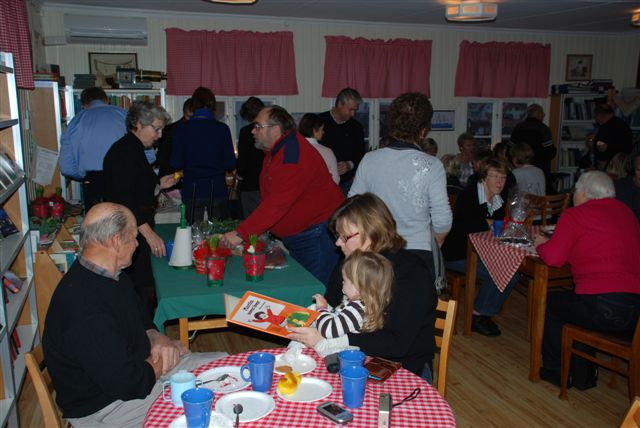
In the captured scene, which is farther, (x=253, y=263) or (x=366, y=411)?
(x=253, y=263)

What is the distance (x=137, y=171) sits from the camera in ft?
10.1

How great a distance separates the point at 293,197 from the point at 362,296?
1.17 m

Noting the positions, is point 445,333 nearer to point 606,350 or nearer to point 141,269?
point 606,350

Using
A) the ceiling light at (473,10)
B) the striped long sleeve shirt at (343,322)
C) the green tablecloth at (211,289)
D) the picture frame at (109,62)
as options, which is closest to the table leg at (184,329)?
the green tablecloth at (211,289)

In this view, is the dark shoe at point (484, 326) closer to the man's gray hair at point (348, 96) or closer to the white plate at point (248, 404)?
the man's gray hair at point (348, 96)

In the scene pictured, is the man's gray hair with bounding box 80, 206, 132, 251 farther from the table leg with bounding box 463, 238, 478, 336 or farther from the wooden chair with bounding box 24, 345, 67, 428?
the table leg with bounding box 463, 238, 478, 336

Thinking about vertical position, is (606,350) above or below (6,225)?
below

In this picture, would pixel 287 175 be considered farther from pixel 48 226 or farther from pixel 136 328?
pixel 48 226

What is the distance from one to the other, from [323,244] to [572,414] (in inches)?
64.2

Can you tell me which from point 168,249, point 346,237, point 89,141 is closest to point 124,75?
point 89,141

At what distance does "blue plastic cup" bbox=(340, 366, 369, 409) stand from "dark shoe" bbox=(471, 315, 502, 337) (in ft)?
8.96

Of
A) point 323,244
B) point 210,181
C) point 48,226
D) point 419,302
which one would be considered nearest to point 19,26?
point 48,226

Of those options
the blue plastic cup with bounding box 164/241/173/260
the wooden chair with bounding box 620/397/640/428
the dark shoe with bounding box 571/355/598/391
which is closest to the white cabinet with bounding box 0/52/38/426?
the blue plastic cup with bounding box 164/241/173/260

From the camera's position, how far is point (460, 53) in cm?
754
